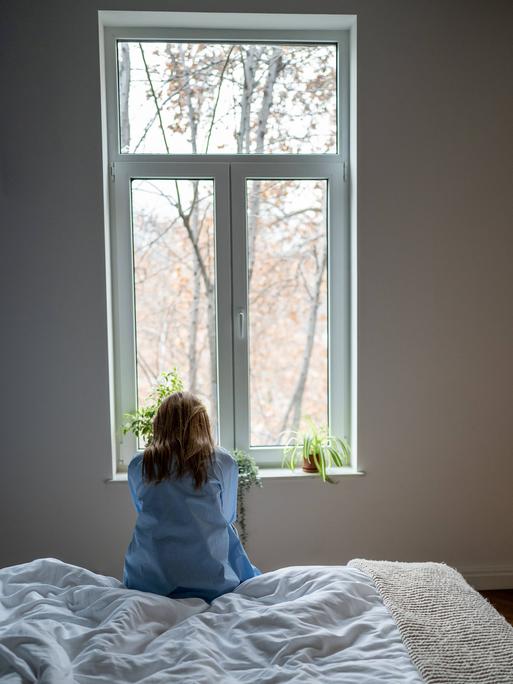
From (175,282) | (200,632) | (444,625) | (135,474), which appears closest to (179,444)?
(135,474)

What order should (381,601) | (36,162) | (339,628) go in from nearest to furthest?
(339,628)
(381,601)
(36,162)

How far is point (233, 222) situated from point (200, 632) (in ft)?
6.58

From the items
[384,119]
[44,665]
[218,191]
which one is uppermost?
[384,119]

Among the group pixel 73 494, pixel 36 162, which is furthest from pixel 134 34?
pixel 73 494

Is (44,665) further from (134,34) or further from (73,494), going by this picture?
(134,34)

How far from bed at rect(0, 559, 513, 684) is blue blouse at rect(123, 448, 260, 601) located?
0.20 feet

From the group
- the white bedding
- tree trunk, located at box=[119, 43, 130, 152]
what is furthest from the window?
the white bedding

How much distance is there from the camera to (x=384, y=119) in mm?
2812

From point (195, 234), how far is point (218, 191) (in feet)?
0.80

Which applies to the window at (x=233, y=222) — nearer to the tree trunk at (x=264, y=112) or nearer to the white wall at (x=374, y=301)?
the tree trunk at (x=264, y=112)

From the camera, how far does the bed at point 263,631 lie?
4.17ft

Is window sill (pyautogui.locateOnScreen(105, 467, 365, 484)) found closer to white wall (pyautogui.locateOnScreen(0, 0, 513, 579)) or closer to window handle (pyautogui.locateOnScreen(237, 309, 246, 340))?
white wall (pyautogui.locateOnScreen(0, 0, 513, 579))

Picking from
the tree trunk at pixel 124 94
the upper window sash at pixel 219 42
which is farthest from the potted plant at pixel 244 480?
the tree trunk at pixel 124 94

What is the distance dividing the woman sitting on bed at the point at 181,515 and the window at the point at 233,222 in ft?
3.80
